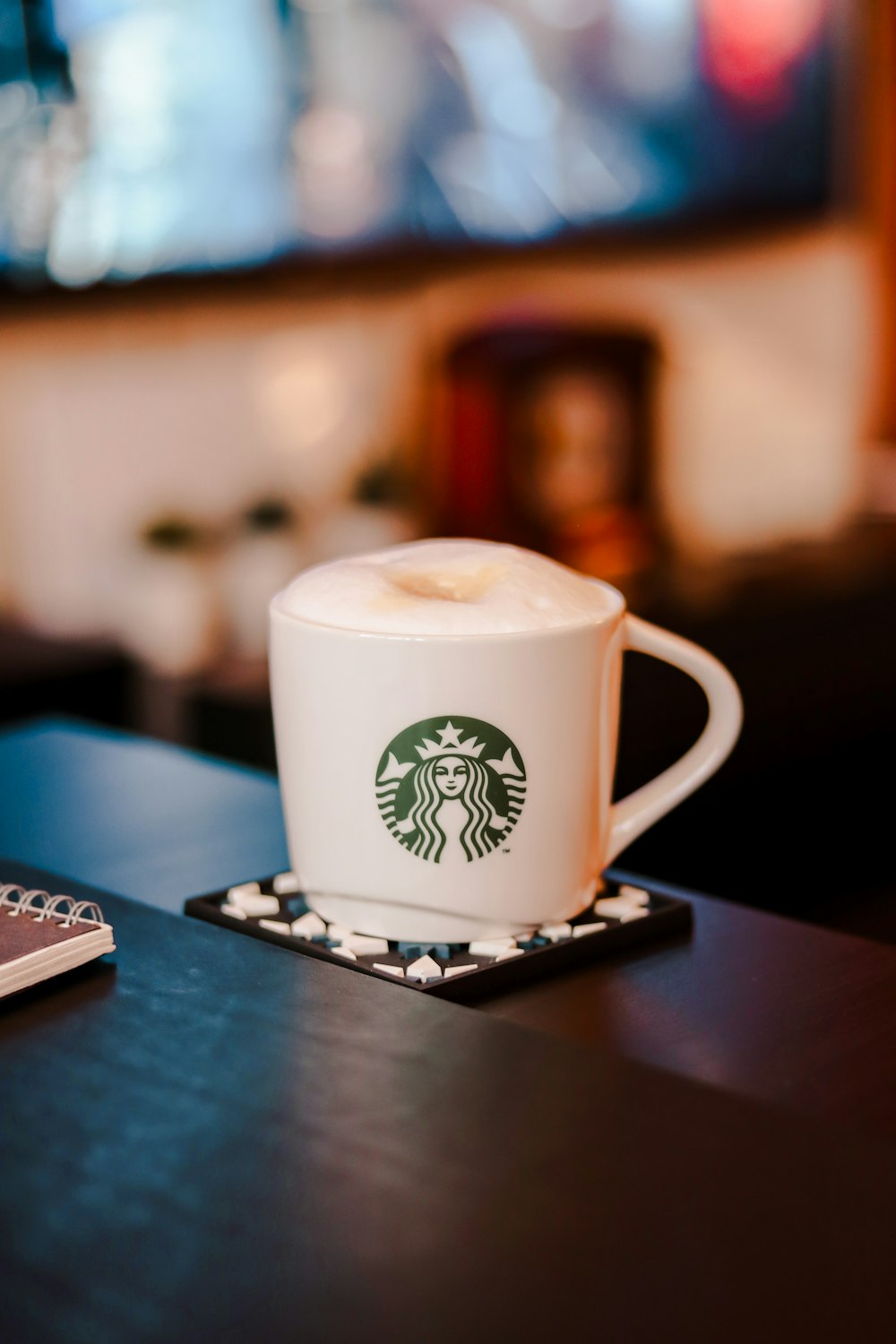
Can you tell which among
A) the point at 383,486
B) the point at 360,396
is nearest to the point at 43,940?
the point at 383,486

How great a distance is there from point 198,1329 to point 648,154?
3.48 m

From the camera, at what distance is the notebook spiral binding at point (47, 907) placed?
49 cm

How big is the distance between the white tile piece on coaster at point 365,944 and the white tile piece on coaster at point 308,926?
0.01 meters

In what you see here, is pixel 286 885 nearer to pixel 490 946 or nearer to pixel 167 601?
pixel 490 946

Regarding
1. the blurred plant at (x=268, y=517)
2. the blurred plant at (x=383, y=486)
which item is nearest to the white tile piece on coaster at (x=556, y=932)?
the blurred plant at (x=268, y=517)

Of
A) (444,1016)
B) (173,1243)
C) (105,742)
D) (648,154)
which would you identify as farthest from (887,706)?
(648,154)

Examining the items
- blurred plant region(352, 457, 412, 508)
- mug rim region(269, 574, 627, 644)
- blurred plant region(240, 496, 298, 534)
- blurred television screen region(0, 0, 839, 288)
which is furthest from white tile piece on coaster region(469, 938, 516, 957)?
blurred plant region(352, 457, 412, 508)

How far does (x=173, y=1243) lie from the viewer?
314 mm

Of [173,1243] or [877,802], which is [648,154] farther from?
[173,1243]

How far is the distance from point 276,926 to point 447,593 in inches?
5.7

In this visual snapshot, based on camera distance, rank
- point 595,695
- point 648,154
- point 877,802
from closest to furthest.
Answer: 1. point 595,695
2. point 877,802
3. point 648,154

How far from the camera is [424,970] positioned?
49 cm

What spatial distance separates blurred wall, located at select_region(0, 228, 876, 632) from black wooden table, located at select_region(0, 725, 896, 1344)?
229 centimetres

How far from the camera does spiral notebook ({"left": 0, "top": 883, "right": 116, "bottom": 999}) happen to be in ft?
1.47
